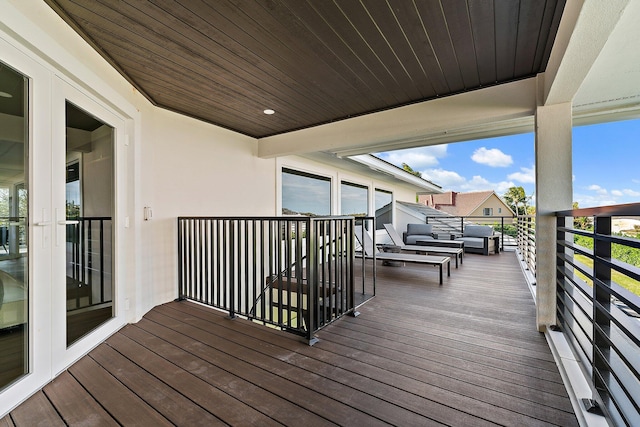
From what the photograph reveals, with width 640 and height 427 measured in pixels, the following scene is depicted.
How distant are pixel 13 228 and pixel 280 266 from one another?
5.93 feet

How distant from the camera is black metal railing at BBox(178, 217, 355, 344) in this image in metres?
2.52

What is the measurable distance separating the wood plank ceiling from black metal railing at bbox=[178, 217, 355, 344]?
1.42m

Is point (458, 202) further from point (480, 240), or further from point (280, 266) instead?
point (280, 266)

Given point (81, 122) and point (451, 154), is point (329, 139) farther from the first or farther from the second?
point (451, 154)

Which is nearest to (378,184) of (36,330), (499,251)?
(499,251)

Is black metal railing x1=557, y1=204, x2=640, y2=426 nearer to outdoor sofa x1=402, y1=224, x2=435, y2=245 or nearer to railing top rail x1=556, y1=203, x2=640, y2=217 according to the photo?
railing top rail x1=556, y1=203, x2=640, y2=217

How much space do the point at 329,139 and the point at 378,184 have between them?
5.83m

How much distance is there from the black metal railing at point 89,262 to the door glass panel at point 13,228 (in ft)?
1.24

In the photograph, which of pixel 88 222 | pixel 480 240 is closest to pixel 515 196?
pixel 480 240

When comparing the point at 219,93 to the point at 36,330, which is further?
the point at 219,93

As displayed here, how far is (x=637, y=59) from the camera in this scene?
221cm

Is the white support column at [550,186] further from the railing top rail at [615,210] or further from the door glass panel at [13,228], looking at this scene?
the door glass panel at [13,228]

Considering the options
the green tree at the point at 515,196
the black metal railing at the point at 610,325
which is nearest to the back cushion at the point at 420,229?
the black metal railing at the point at 610,325

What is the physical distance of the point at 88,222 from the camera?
2408 mm
